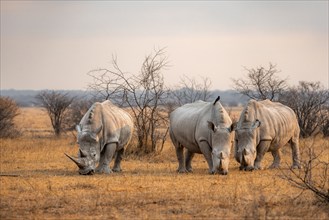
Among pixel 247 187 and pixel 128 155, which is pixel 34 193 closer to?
pixel 247 187

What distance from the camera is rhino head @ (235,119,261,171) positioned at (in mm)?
16219

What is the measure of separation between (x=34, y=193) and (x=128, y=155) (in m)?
9.04

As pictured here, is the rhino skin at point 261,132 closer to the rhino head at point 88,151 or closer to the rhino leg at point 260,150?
the rhino leg at point 260,150

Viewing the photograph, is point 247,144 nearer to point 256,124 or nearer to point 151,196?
point 256,124

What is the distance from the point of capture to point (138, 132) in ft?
73.1

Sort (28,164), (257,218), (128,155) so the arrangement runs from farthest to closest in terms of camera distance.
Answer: (128,155) < (28,164) < (257,218)

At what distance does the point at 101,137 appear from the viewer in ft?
53.4

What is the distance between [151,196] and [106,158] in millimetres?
4723

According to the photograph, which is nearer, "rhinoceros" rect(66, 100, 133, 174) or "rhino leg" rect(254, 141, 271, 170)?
"rhinoceros" rect(66, 100, 133, 174)

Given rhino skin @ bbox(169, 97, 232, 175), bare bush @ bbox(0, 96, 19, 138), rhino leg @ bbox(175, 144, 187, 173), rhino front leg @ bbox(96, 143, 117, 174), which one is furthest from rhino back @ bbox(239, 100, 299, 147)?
bare bush @ bbox(0, 96, 19, 138)

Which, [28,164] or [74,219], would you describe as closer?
[74,219]

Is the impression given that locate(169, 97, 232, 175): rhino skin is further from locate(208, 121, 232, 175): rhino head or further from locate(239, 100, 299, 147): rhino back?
locate(239, 100, 299, 147): rhino back

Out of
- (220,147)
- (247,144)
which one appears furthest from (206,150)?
(247,144)

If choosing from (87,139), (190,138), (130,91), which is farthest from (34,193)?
(130,91)
